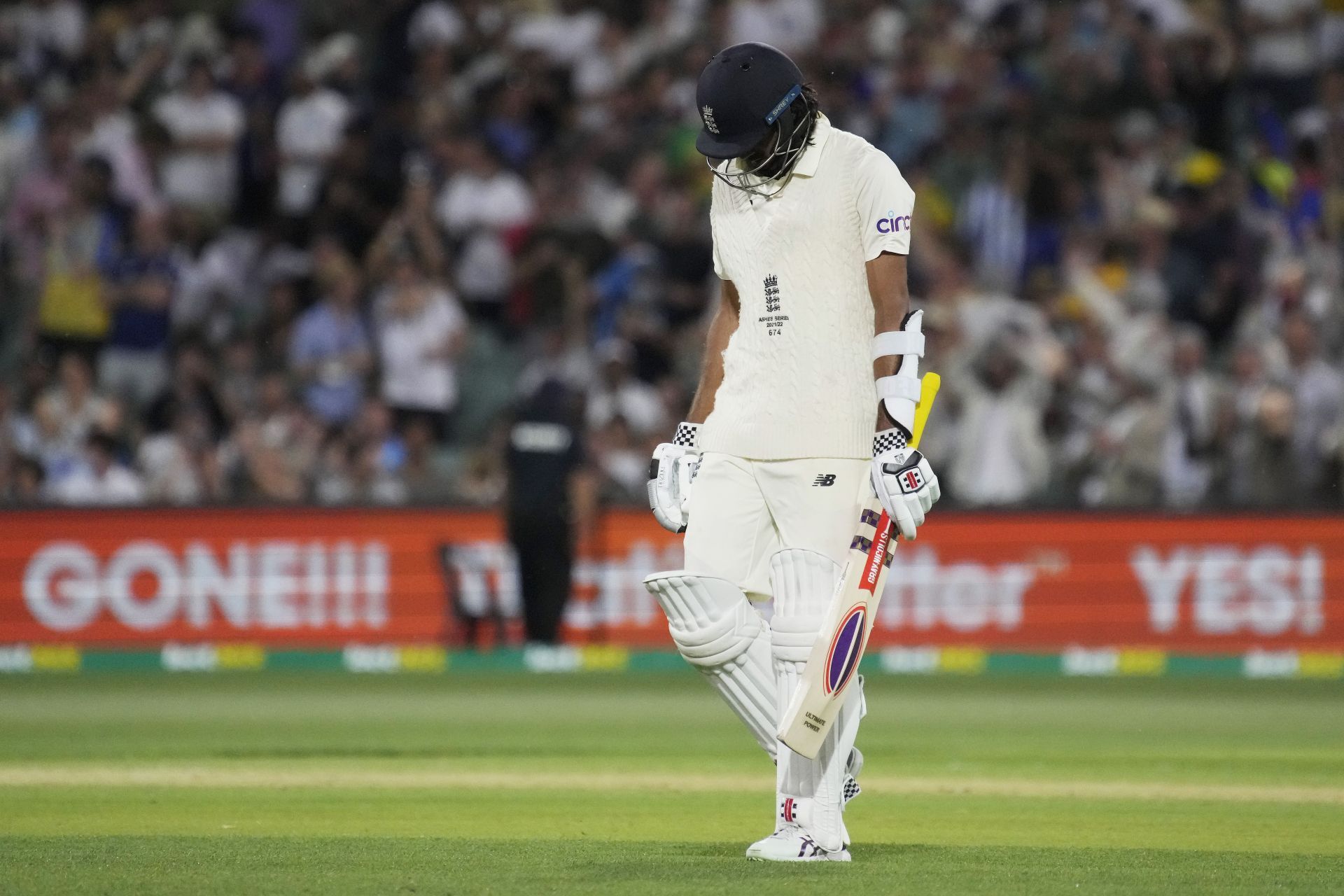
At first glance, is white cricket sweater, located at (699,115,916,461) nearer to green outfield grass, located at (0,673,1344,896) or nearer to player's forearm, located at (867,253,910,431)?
player's forearm, located at (867,253,910,431)

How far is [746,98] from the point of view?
565 centimetres

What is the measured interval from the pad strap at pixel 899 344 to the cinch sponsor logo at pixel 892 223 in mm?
259

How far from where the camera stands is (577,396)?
47.1ft

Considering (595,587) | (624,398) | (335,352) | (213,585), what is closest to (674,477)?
(595,587)

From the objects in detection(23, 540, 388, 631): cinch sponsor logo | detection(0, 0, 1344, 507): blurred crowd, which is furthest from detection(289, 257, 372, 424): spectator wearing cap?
detection(23, 540, 388, 631): cinch sponsor logo

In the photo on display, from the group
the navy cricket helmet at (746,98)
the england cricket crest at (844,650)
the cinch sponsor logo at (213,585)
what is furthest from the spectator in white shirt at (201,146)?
the england cricket crest at (844,650)

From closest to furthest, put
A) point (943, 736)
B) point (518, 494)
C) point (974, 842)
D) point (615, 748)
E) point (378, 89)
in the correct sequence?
1. point (974, 842)
2. point (615, 748)
3. point (943, 736)
4. point (518, 494)
5. point (378, 89)

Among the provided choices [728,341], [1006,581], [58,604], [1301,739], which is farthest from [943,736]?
[58,604]

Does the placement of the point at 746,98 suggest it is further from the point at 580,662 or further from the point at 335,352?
the point at 335,352

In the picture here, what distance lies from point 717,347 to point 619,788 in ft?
8.51

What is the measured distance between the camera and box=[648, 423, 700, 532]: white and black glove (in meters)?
5.91

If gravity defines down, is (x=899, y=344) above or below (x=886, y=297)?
below

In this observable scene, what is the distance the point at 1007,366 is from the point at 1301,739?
4.74m

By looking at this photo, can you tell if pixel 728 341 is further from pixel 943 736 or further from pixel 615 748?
pixel 943 736
